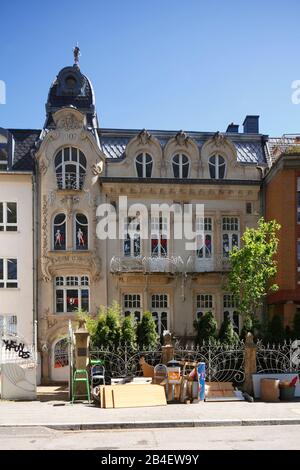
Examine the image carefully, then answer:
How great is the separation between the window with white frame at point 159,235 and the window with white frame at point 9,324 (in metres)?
7.73

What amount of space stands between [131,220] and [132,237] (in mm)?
885

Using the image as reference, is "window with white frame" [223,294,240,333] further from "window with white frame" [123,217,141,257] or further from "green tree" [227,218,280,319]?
"window with white frame" [123,217,141,257]

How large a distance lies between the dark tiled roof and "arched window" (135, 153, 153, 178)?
212 inches

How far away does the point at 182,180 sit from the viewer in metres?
28.7

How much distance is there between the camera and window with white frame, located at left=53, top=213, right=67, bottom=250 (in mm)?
28312

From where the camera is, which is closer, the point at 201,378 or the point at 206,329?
the point at 201,378

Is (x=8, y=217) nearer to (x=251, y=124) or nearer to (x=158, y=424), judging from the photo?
(x=251, y=124)

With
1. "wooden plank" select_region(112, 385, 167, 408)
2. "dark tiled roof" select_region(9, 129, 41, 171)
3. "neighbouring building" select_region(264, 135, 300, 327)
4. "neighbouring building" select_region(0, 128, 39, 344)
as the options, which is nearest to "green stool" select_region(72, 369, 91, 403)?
"wooden plank" select_region(112, 385, 167, 408)

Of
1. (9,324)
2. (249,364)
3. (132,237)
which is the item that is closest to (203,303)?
(132,237)

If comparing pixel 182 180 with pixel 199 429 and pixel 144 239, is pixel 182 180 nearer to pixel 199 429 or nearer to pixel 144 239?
pixel 144 239

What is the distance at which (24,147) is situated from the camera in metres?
29.2

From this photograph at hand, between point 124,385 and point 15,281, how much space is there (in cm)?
1073

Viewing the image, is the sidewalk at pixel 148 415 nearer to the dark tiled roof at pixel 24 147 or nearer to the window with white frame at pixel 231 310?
the window with white frame at pixel 231 310

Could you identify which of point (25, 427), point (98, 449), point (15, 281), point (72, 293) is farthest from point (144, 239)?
point (98, 449)
